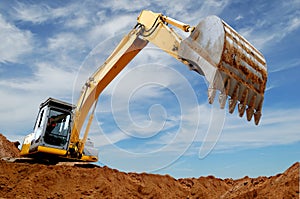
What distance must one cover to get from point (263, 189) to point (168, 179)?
698 centimetres

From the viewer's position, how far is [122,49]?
28.2 ft

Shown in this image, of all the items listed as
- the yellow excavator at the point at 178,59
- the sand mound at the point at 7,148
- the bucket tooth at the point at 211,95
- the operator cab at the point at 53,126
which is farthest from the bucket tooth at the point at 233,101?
the sand mound at the point at 7,148

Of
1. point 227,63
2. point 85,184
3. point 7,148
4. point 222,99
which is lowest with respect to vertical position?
point 85,184

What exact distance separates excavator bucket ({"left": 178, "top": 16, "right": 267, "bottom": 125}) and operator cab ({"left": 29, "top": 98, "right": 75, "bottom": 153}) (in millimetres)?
4454

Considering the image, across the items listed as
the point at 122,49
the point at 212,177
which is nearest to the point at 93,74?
the point at 122,49

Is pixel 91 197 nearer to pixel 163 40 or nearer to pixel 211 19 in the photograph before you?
pixel 163 40

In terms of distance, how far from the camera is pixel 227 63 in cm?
532

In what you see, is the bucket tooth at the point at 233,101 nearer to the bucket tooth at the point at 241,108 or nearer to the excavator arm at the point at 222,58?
the excavator arm at the point at 222,58

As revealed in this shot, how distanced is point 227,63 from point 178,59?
49.7 inches

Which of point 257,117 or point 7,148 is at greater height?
point 7,148

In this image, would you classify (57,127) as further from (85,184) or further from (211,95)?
(211,95)

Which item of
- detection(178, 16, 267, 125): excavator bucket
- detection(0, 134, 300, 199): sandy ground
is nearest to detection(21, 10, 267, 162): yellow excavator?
detection(178, 16, 267, 125): excavator bucket

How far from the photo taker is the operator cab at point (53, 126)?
27.2 feet

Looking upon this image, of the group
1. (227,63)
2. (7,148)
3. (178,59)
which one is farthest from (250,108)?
(7,148)
